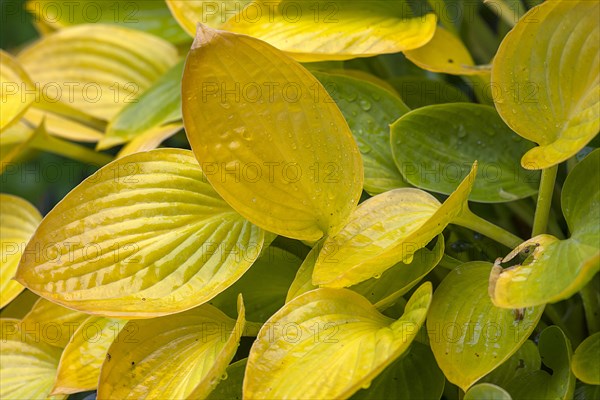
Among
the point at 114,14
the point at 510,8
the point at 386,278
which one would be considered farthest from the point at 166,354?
the point at 114,14

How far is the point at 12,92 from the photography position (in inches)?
24.0

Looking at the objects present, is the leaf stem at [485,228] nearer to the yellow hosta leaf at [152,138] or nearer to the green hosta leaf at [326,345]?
the green hosta leaf at [326,345]

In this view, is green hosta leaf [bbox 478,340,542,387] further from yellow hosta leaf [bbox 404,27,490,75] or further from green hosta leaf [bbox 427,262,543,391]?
yellow hosta leaf [bbox 404,27,490,75]

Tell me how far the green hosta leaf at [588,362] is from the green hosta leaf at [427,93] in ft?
0.78

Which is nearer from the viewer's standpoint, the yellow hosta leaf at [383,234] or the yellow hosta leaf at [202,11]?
the yellow hosta leaf at [383,234]

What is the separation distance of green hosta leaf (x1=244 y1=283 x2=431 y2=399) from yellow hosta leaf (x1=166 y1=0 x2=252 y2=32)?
0.28 m

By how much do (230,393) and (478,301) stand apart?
6.5 inches

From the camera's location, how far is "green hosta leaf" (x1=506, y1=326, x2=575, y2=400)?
42 centimetres

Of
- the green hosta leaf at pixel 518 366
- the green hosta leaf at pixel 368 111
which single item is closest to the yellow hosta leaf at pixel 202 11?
the green hosta leaf at pixel 368 111

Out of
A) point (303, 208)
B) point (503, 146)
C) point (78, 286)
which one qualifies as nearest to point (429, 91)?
point (503, 146)

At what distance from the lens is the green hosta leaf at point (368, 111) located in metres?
0.53

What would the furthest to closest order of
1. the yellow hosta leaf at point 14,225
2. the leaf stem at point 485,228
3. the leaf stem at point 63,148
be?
the leaf stem at point 63,148
the yellow hosta leaf at point 14,225
the leaf stem at point 485,228

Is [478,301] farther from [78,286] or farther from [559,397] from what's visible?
[78,286]

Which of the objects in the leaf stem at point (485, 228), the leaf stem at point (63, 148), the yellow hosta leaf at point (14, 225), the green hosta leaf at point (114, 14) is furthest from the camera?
the green hosta leaf at point (114, 14)
